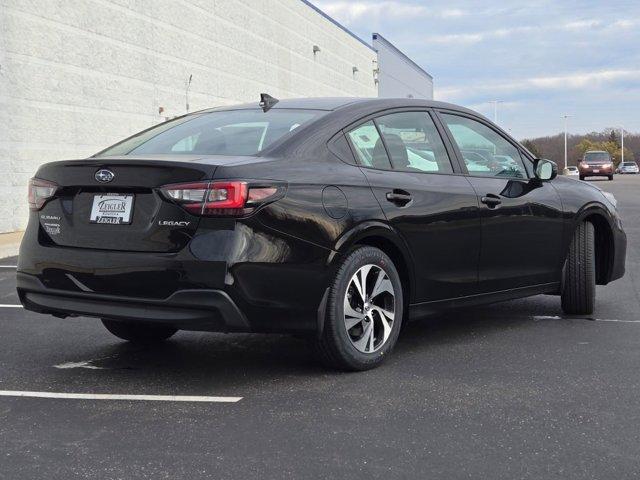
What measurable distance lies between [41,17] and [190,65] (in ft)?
21.9

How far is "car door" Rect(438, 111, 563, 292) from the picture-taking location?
569cm

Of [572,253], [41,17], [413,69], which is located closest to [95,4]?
[41,17]

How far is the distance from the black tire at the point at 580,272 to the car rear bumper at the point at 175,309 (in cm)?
317

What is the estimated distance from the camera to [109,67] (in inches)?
696

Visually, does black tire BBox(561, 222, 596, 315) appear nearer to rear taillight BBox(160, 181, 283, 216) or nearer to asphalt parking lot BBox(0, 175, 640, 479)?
asphalt parking lot BBox(0, 175, 640, 479)

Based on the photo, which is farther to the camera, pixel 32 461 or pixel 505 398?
pixel 505 398

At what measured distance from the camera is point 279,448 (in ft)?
11.5

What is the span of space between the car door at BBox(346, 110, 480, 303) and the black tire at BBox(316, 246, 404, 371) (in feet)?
0.84

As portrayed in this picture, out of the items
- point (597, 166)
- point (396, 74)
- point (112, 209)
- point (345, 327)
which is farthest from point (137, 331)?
point (396, 74)

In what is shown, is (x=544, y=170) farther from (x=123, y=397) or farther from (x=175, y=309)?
(x=123, y=397)

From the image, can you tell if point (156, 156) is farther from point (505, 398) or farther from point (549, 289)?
point (549, 289)

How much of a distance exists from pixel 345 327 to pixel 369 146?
3.81 feet

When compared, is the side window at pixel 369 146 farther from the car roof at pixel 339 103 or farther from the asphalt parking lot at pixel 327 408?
the asphalt parking lot at pixel 327 408

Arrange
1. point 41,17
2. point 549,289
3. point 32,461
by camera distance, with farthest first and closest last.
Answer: point 41,17, point 549,289, point 32,461
